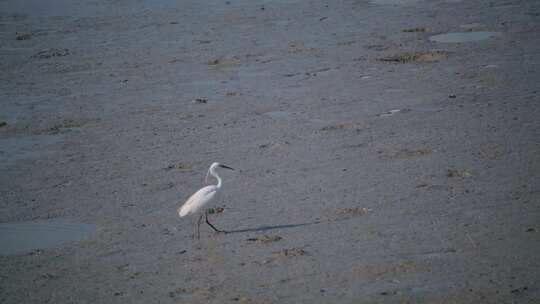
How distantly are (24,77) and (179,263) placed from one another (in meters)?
9.86

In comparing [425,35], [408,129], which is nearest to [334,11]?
[425,35]

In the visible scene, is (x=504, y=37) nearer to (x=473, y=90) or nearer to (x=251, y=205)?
(x=473, y=90)

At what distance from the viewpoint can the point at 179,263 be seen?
8.77m

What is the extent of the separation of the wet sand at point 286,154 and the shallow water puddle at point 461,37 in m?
0.18

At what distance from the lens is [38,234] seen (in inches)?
390

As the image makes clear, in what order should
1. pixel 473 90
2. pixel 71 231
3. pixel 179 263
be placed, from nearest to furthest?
pixel 179 263, pixel 71 231, pixel 473 90

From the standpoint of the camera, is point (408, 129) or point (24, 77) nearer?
point (408, 129)

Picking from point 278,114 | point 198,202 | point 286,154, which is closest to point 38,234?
point 198,202

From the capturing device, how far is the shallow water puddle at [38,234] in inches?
377

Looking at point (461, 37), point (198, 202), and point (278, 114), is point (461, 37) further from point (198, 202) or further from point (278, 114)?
point (198, 202)

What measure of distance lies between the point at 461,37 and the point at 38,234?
10946 millimetres

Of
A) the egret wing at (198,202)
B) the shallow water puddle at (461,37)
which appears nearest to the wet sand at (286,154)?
the shallow water puddle at (461,37)

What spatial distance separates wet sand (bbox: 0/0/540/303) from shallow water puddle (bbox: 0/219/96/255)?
0.41 feet

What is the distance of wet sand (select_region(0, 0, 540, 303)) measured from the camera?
27.3 feet
